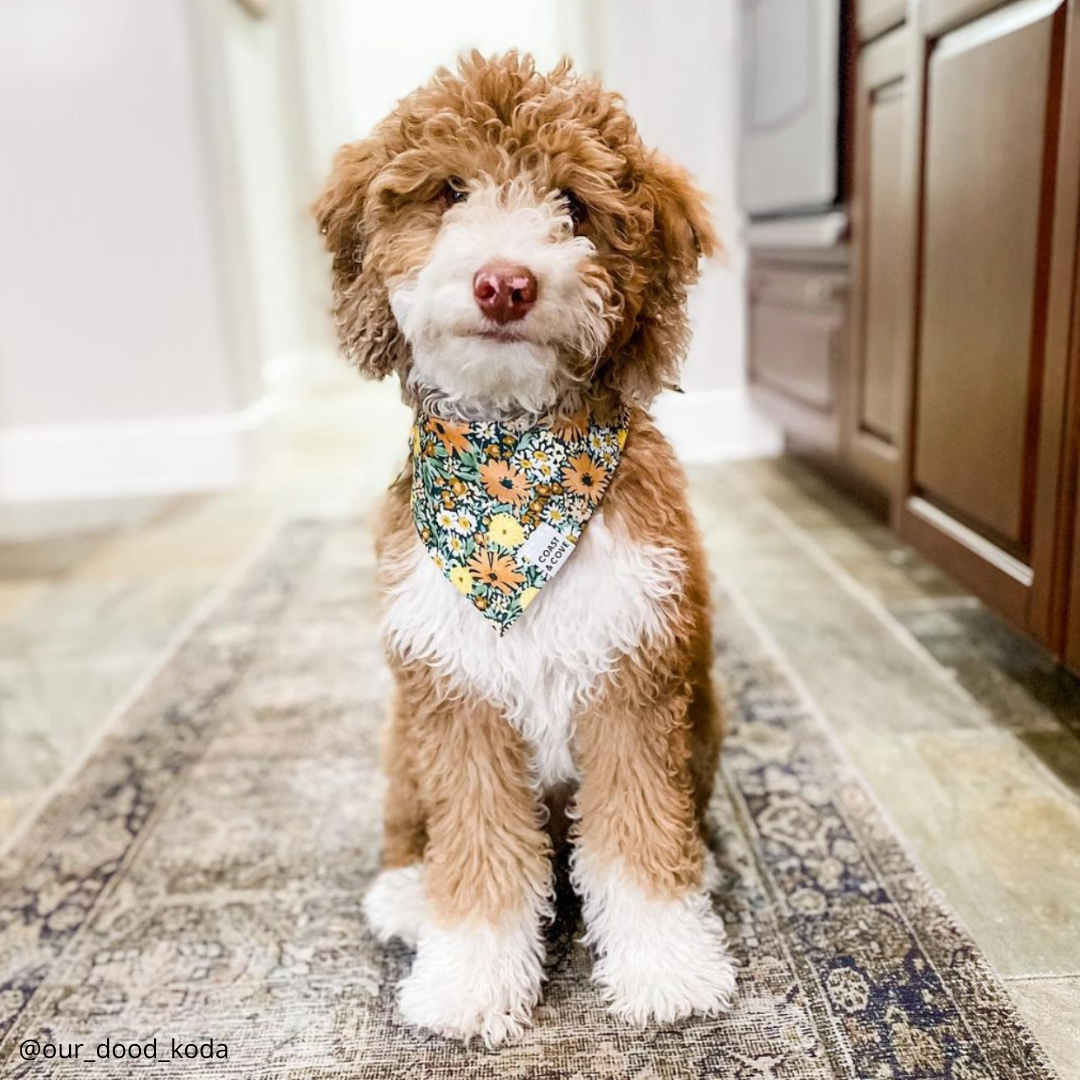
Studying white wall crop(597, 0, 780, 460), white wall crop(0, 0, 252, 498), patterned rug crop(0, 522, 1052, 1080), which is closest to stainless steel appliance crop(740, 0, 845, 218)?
white wall crop(597, 0, 780, 460)

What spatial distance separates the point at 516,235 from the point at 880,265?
1.58 metres

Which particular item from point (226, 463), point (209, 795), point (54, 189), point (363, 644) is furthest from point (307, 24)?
point (209, 795)

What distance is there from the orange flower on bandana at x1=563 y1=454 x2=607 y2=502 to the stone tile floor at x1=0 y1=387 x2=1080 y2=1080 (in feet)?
2.09

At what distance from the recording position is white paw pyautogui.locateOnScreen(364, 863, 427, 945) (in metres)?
1.12

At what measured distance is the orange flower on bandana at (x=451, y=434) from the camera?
3.13 feet

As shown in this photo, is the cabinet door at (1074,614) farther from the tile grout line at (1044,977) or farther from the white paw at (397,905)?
the white paw at (397,905)

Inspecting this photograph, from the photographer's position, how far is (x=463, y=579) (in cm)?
95

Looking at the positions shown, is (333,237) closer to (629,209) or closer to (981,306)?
(629,209)

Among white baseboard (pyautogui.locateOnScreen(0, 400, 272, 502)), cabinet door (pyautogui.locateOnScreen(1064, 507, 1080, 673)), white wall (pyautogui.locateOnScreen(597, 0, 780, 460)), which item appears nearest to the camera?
cabinet door (pyautogui.locateOnScreen(1064, 507, 1080, 673))

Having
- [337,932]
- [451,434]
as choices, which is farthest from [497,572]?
[337,932]

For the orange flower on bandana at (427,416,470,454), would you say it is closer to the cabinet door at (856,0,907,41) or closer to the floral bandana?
the floral bandana

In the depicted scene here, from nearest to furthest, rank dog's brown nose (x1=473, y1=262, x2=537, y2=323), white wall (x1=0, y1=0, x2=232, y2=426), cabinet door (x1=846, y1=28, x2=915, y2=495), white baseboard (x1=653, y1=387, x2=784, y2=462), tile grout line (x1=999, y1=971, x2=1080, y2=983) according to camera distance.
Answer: dog's brown nose (x1=473, y1=262, x2=537, y2=323)
tile grout line (x1=999, y1=971, x2=1080, y2=983)
cabinet door (x1=846, y1=28, x2=915, y2=495)
white wall (x1=0, y1=0, x2=232, y2=426)
white baseboard (x1=653, y1=387, x2=784, y2=462)

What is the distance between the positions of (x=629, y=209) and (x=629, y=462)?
236mm

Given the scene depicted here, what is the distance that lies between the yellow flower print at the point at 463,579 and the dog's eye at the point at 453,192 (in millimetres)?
322
